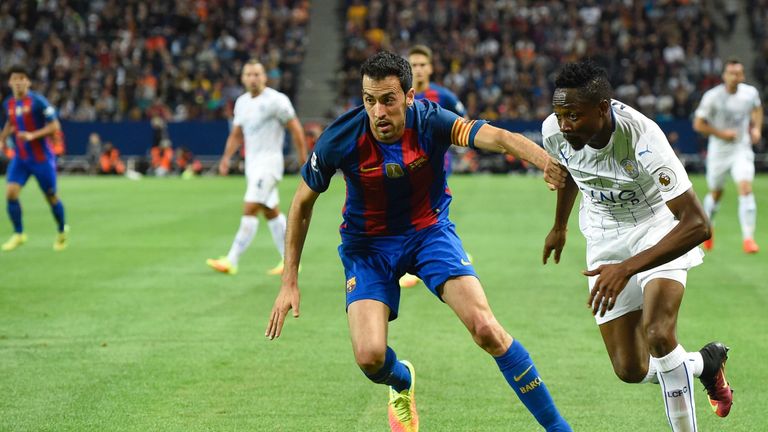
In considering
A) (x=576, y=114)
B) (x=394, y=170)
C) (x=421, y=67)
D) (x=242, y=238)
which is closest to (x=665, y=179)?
(x=576, y=114)

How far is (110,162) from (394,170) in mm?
32434

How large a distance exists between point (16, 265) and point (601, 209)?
9632 mm

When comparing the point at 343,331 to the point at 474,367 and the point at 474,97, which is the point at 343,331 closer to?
the point at 474,367

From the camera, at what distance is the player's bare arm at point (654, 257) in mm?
5055

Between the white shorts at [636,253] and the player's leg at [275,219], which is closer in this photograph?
the white shorts at [636,253]

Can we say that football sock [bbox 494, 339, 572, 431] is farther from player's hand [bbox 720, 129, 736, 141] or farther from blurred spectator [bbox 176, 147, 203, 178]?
blurred spectator [bbox 176, 147, 203, 178]

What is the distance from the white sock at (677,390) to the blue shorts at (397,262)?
3.75 ft

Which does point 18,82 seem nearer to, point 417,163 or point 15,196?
point 15,196

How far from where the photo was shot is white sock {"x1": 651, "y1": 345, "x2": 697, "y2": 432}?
17.9ft

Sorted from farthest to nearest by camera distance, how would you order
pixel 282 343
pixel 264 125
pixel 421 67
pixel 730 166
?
pixel 730 166, pixel 264 125, pixel 421 67, pixel 282 343

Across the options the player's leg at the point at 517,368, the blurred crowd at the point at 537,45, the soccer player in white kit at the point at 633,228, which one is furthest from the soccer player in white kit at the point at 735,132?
the blurred crowd at the point at 537,45

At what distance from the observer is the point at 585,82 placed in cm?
533

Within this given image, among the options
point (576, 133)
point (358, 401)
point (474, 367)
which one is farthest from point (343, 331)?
point (576, 133)

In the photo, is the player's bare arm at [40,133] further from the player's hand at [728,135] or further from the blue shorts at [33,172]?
the player's hand at [728,135]
